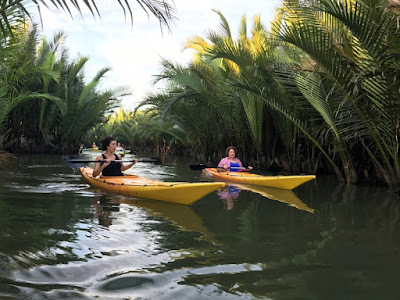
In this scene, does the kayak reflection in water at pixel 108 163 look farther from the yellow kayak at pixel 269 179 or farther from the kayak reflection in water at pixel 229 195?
the yellow kayak at pixel 269 179

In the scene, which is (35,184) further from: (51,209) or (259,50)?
(259,50)

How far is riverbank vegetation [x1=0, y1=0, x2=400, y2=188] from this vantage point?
6.35 m

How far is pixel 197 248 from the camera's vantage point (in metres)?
3.71

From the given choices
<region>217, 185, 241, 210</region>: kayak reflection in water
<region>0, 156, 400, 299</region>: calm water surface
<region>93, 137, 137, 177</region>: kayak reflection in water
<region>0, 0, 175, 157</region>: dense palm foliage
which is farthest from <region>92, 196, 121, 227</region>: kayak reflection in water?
<region>0, 0, 175, 157</region>: dense palm foliage

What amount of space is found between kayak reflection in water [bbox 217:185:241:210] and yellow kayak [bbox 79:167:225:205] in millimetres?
585

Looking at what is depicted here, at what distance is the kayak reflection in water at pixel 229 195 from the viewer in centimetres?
639

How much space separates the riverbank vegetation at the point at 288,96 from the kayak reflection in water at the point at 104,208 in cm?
398

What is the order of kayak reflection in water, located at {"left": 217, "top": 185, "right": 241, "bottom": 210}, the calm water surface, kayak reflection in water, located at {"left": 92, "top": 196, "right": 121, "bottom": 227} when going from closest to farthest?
the calm water surface
kayak reflection in water, located at {"left": 92, "top": 196, "right": 121, "bottom": 227}
kayak reflection in water, located at {"left": 217, "top": 185, "right": 241, "bottom": 210}

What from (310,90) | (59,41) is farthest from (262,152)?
(59,41)

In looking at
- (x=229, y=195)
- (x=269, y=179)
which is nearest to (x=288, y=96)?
(x=269, y=179)

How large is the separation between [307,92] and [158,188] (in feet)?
12.4

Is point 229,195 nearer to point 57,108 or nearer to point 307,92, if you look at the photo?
point 307,92

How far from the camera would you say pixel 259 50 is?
10.6m

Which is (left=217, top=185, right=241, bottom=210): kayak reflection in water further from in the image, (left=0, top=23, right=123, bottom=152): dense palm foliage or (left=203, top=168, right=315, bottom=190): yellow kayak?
(left=0, top=23, right=123, bottom=152): dense palm foliage
